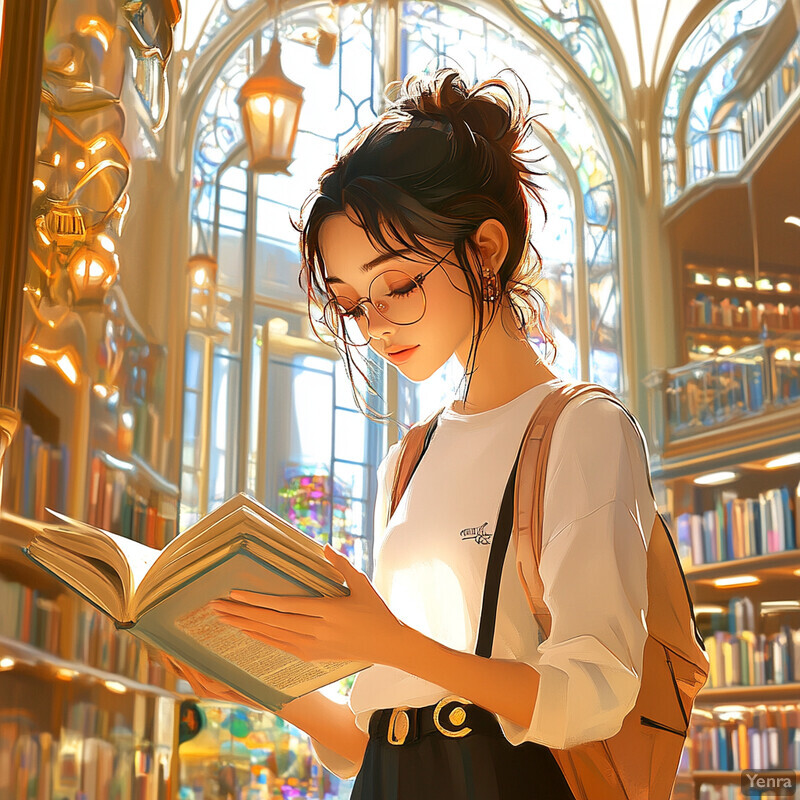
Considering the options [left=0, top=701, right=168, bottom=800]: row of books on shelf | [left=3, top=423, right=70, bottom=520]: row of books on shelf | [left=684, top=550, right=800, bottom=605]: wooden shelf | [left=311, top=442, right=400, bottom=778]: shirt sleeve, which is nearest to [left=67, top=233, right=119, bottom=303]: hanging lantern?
[left=3, top=423, right=70, bottom=520]: row of books on shelf

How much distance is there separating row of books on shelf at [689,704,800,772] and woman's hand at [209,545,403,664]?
4.89m

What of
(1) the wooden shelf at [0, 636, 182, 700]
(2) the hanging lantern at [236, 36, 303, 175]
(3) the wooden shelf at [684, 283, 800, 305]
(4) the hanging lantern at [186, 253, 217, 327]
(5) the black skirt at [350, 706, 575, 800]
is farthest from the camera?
(3) the wooden shelf at [684, 283, 800, 305]

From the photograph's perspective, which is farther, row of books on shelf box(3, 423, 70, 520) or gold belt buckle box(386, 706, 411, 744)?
row of books on shelf box(3, 423, 70, 520)

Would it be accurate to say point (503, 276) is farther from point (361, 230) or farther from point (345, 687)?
point (345, 687)

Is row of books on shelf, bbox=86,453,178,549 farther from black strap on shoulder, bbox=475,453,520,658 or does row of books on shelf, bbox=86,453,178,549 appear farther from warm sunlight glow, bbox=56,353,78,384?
black strap on shoulder, bbox=475,453,520,658

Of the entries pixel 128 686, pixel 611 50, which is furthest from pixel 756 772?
pixel 611 50

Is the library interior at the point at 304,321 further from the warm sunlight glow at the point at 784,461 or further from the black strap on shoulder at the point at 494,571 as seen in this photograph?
the black strap on shoulder at the point at 494,571

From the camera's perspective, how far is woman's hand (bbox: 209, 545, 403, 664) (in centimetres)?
87

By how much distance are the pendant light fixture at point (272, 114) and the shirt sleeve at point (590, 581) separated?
3.09 meters

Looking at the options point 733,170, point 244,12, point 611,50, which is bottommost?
point 733,170

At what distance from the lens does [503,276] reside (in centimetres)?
115

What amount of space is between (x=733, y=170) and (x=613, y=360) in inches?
54.1

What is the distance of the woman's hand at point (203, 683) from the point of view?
3.39 feet

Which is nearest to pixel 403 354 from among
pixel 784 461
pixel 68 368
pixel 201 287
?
pixel 68 368
